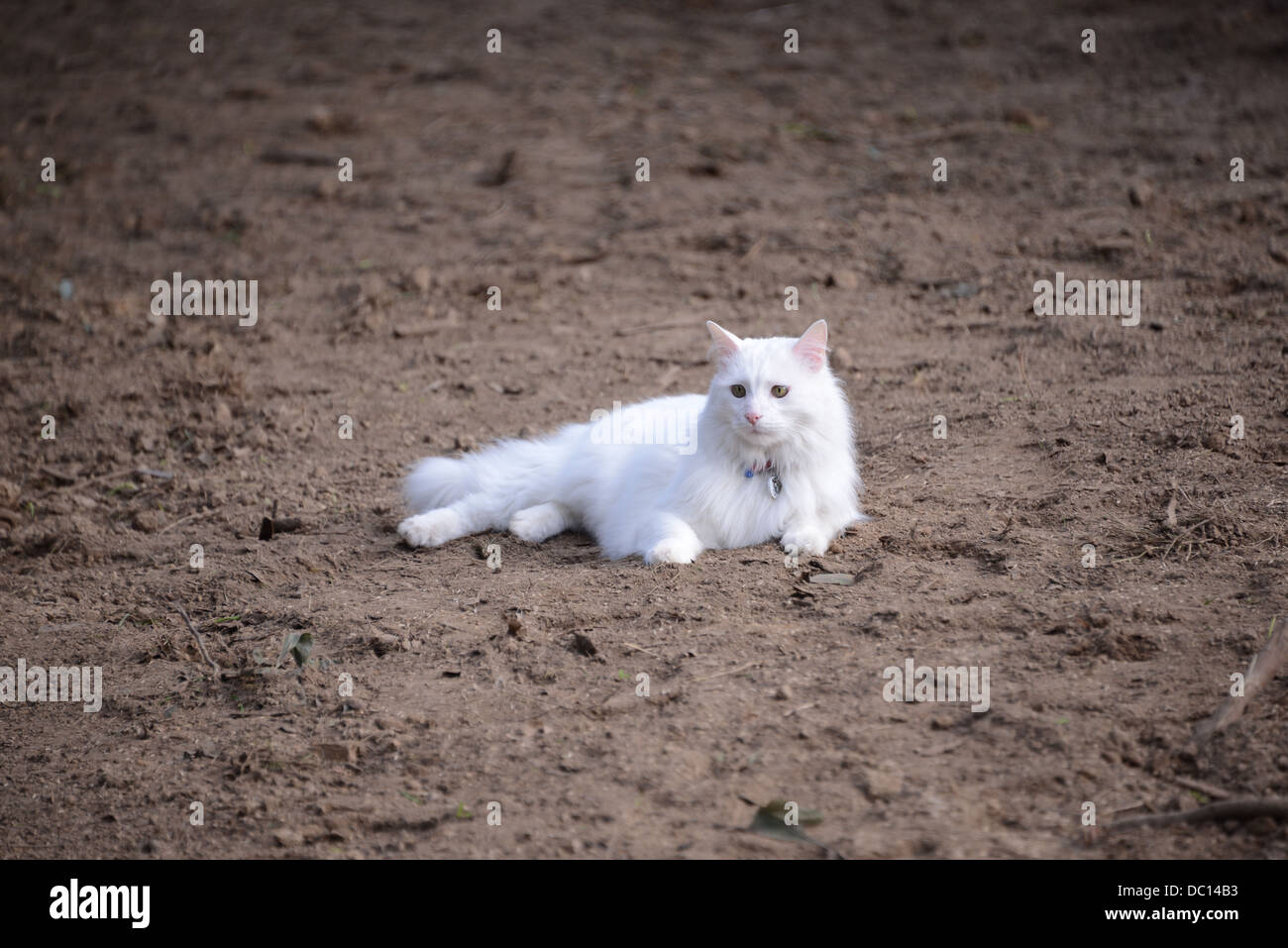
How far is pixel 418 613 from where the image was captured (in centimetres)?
490

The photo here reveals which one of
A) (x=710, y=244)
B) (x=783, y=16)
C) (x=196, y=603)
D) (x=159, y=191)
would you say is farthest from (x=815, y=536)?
(x=783, y=16)

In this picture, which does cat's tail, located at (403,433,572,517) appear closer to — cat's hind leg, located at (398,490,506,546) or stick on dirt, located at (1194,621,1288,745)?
cat's hind leg, located at (398,490,506,546)

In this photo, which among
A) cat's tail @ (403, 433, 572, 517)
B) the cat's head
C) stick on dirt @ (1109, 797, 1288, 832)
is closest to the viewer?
stick on dirt @ (1109, 797, 1288, 832)

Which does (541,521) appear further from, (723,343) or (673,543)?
(723,343)

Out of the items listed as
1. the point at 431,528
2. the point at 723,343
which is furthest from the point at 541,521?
the point at 723,343

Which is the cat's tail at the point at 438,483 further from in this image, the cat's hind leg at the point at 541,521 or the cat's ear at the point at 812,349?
the cat's ear at the point at 812,349

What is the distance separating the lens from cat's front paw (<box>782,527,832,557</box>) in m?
5.04

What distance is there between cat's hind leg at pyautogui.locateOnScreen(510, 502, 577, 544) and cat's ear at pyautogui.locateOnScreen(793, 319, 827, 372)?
5.22ft

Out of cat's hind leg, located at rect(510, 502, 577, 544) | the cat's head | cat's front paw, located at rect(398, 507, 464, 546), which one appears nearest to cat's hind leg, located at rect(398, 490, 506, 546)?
cat's front paw, located at rect(398, 507, 464, 546)

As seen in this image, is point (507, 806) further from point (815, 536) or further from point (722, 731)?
point (815, 536)

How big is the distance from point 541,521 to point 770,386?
151 centimetres

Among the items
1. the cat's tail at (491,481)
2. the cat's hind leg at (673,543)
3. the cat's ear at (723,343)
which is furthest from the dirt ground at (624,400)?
the cat's ear at (723,343)

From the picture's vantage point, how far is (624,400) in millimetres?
7297

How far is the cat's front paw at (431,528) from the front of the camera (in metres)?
5.77
